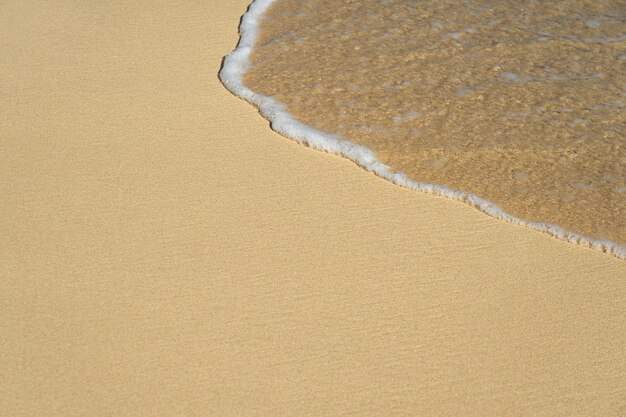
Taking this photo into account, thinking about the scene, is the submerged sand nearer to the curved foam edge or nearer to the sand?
the curved foam edge

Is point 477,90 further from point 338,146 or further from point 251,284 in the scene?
point 251,284

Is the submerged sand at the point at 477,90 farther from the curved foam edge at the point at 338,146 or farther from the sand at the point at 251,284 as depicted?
the sand at the point at 251,284

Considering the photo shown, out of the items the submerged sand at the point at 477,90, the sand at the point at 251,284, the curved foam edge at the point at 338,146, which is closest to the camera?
the sand at the point at 251,284

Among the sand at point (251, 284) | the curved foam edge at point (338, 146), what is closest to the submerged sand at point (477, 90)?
the curved foam edge at point (338, 146)

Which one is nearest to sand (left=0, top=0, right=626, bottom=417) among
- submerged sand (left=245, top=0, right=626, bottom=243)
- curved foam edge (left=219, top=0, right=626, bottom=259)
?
curved foam edge (left=219, top=0, right=626, bottom=259)

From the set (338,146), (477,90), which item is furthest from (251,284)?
(477,90)

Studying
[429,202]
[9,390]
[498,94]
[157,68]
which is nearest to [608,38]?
[498,94]
